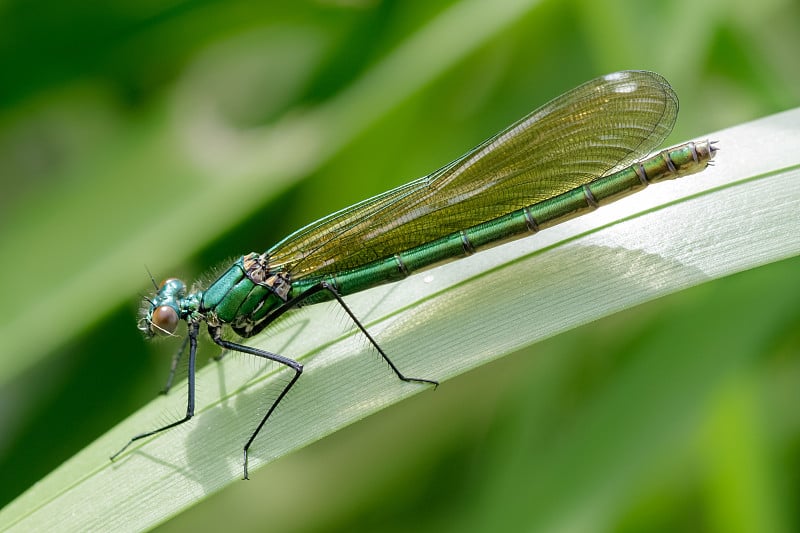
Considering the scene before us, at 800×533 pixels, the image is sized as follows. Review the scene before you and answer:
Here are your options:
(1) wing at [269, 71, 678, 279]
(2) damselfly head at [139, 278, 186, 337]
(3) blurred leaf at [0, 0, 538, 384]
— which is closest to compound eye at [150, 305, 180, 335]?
(2) damselfly head at [139, 278, 186, 337]

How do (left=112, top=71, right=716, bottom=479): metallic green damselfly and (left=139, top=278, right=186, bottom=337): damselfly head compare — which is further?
(left=139, top=278, right=186, bottom=337): damselfly head

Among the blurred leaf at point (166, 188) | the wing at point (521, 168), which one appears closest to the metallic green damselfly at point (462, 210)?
the wing at point (521, 168)

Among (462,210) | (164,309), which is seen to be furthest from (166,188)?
(462,210)

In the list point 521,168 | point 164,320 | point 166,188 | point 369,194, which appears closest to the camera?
point 521,168

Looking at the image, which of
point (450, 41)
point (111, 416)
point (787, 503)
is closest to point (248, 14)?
point (450, 41)

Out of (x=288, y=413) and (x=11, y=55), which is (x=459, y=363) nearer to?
(x=288, y=413)

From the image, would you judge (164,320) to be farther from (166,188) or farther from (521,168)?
(521,168)

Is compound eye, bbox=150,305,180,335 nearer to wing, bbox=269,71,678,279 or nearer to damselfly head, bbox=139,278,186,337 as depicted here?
damselfly head, bbox=139,278,186,337
